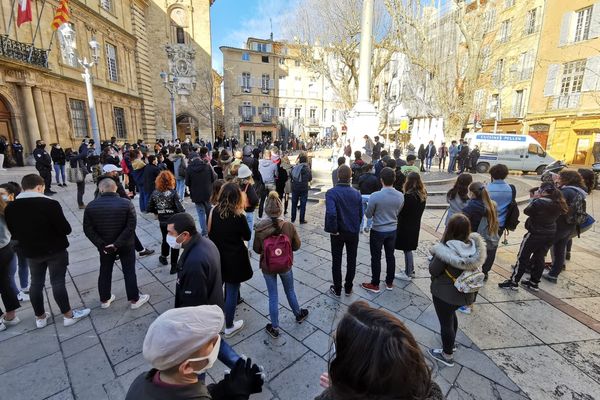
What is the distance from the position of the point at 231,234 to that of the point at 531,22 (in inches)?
1210

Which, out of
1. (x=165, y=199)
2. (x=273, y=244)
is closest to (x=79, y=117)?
(x=165, y=199)

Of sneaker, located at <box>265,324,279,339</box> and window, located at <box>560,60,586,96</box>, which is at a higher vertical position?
window, located at <box>560,60,586,96</box>

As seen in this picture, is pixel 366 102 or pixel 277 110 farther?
pixel 277 110

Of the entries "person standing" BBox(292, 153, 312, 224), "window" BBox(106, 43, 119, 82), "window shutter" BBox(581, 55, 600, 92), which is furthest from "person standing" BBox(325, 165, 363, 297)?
"window" BBox(106, 43, 119, 82)

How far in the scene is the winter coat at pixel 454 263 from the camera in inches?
103

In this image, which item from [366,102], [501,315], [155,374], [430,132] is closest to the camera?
[155,374]

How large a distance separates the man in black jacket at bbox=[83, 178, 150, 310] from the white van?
17732 mm

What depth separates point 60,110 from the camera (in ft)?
53.2

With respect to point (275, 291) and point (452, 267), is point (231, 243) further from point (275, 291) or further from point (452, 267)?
point (452, 267)

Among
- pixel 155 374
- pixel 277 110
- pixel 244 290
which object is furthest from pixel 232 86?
pixel 155 374

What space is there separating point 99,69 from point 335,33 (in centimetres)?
1654

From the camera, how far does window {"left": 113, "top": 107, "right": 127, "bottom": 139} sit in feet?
70.9

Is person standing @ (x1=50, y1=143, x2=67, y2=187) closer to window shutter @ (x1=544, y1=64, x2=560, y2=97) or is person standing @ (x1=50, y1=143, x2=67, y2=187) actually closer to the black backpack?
the black backpack

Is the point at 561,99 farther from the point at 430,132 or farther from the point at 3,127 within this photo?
the point at 3,127
